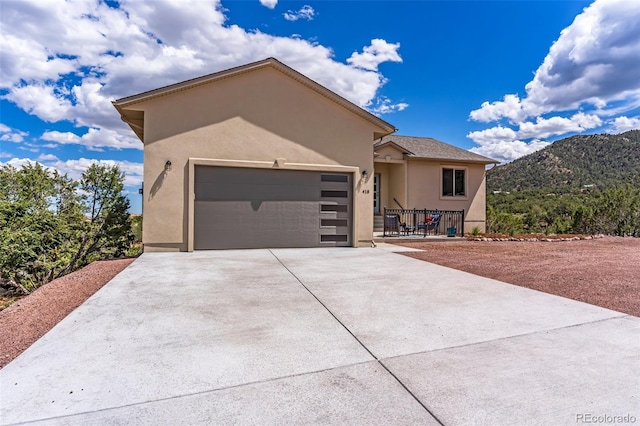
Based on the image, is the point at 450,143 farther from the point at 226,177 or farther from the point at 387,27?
the point at 226,177

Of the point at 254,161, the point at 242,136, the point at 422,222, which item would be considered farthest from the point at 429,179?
the point at 242,136

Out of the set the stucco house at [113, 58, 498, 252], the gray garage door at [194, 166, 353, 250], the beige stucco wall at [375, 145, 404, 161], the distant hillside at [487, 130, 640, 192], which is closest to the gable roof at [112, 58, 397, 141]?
the stucco house at [113, 58, 498, 252]

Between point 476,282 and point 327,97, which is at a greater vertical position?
point 327,97

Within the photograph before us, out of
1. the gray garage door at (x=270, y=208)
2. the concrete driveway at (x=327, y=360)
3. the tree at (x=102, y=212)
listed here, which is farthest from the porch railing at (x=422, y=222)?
the tree at (x=102, y=212)

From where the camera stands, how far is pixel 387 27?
14133 mm

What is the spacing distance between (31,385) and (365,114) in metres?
10.6

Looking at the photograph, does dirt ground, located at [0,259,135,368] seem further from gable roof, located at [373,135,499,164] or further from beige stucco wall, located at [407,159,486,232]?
beige stucco wall, located at [407,159,486,232]

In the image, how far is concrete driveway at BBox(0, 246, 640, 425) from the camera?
7.70ft

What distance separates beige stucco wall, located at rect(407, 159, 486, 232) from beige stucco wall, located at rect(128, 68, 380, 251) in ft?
17.0

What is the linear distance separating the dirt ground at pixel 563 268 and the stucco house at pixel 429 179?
4371mm

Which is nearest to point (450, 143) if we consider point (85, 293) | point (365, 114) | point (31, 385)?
point (365, 114)

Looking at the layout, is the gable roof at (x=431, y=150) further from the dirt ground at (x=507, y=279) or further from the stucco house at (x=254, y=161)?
the dirt ground at (x=507, y=279)

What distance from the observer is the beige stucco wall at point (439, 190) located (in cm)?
1620

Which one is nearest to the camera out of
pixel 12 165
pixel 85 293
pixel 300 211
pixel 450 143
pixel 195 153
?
pixel 85 293
